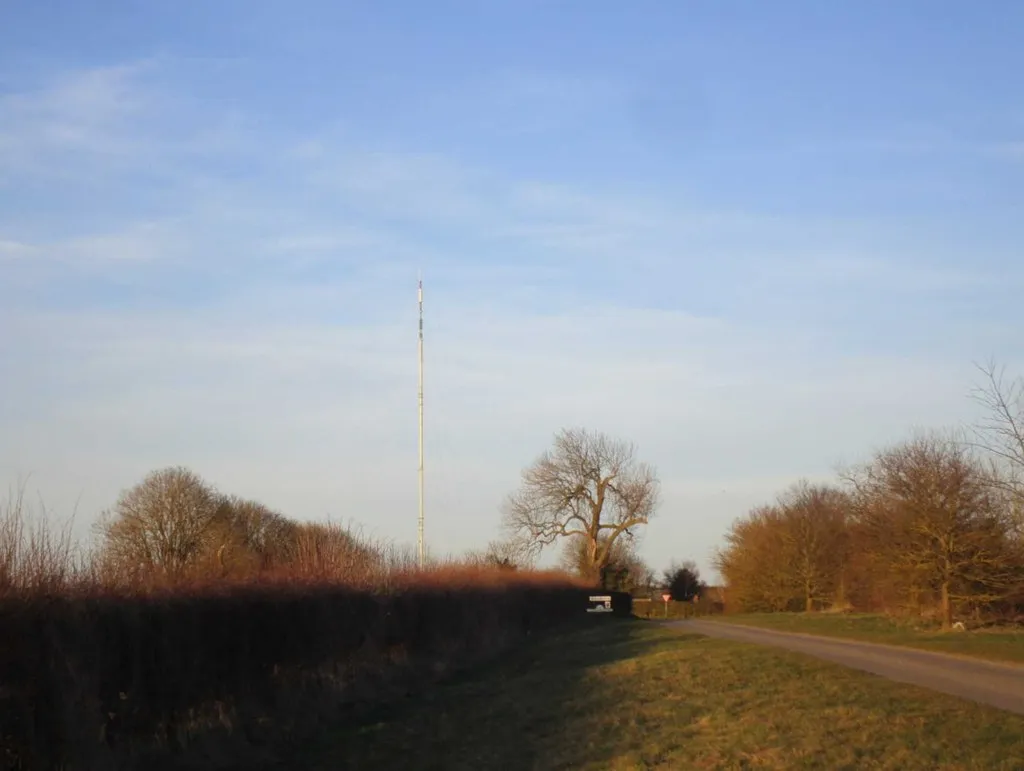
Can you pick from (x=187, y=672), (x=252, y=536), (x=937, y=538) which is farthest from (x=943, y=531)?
(x=187, y=672)

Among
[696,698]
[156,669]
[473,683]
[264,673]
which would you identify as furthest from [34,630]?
[473,683]

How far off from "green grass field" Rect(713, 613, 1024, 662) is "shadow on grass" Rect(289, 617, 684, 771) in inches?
396

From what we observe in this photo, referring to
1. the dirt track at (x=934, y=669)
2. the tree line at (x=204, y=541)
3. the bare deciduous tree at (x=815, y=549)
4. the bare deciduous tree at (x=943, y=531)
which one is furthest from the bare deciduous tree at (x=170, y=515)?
the bare deciduous tree at (x=815, y=549)

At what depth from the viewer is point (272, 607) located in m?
16.2

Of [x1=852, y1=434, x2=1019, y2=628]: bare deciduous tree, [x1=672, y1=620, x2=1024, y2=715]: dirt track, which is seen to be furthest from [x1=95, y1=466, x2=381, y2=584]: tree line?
[x1=852, y1=434, x2=1019, y2=628]: bare deciduous tree

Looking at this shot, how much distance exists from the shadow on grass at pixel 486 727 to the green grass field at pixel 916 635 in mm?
10066

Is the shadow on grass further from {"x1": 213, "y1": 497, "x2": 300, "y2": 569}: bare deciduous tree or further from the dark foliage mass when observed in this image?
{"x1": 213, "y1": 497, "x2": 300, "y2": 569}: bare deciduous tree

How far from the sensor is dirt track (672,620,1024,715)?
1703 centimetres

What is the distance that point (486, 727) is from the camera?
15617mm

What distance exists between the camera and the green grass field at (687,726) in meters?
11.5

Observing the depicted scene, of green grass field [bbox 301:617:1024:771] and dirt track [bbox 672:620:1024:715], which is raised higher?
green grass field [bbox 301:617:1024:771]

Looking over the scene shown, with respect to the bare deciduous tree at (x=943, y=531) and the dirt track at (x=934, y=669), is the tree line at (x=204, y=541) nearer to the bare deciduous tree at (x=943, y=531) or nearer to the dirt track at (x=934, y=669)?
the dirt track at (x=934, y=669)

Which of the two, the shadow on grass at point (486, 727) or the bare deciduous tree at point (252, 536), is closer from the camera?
the shadow on grass at point (486, 727)

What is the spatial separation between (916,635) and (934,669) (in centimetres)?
1515
